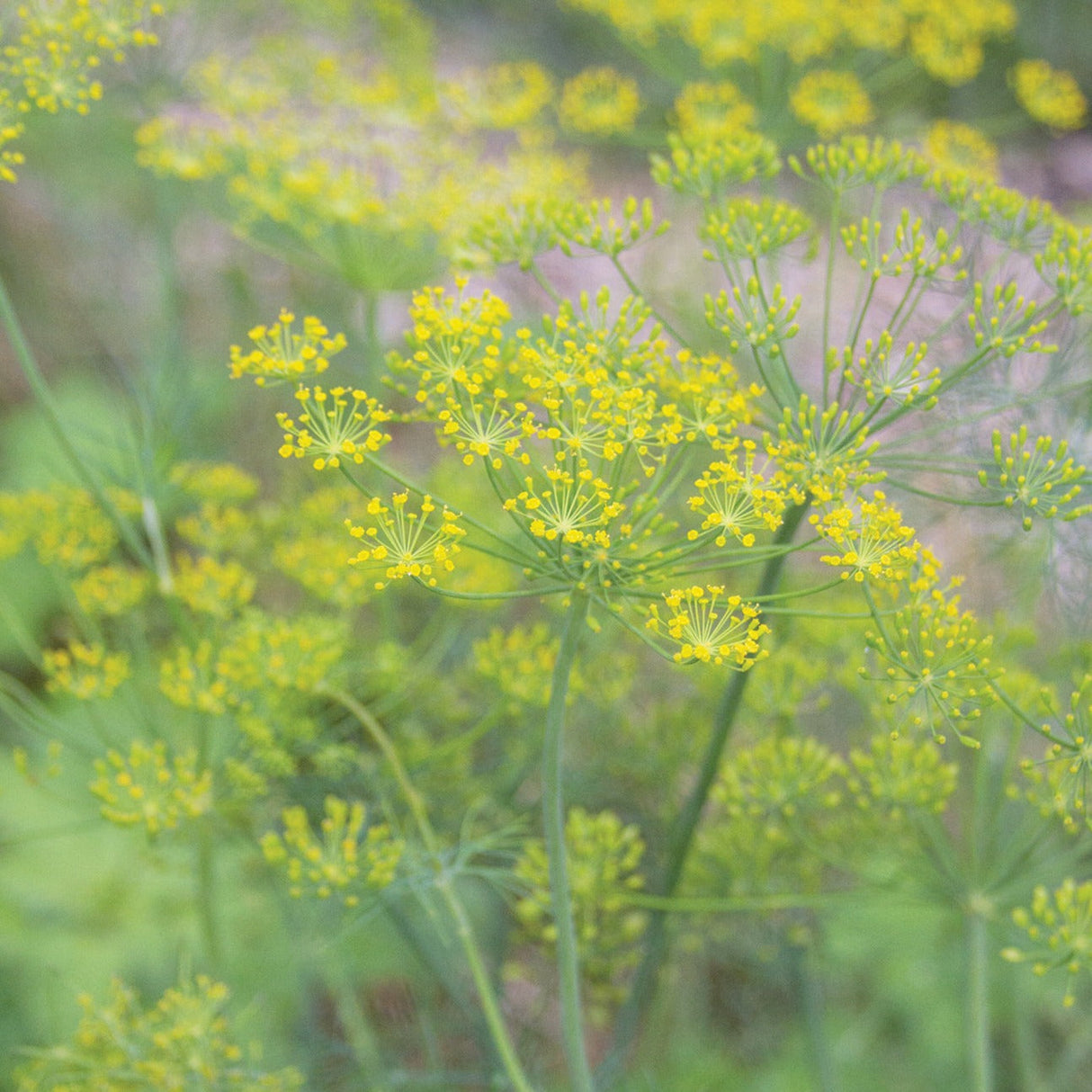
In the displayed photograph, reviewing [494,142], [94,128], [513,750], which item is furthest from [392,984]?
[494,142]

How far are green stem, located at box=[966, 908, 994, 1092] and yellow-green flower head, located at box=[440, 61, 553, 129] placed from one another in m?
1.73

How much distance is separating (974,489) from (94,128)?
9.00 feet

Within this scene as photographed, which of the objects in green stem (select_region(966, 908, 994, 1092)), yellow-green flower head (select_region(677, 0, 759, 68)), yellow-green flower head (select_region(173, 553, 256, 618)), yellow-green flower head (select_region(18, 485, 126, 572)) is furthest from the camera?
yellow-green flower head (select_region(677, 0, 759, 68))

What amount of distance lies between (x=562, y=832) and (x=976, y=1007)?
0.76 m

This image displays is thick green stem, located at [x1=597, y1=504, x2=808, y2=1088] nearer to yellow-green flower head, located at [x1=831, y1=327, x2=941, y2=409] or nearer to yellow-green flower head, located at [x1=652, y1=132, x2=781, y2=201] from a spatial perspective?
yellow-green flower head, located at [x1=831, y1=327, x2=941, y2=409]

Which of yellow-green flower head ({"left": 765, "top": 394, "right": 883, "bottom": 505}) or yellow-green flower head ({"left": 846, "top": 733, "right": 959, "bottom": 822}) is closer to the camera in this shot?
yellow-green flower head ({"left": 765, "top": 394, "right": 883, "bottom": 505})

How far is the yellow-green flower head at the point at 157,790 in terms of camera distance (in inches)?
56.7

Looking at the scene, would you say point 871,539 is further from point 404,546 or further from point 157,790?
point 157,790

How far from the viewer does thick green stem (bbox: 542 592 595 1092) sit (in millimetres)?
1154

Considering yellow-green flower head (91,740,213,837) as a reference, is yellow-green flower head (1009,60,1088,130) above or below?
above

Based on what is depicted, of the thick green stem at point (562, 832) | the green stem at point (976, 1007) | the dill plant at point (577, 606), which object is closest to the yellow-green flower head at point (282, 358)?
the dill plant at point (577, 606)

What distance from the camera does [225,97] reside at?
2.16 meters

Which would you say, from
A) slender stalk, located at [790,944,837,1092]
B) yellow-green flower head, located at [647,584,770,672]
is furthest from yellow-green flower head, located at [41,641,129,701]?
slender stalk, located at [790,944,837,1092]

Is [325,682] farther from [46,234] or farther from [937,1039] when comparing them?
[46,234]
